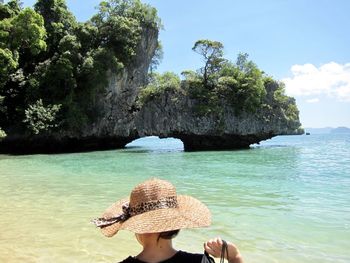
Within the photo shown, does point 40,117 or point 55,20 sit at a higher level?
point 55,20

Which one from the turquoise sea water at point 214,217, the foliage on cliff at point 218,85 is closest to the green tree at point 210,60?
the foliage on cliff at point 218,85

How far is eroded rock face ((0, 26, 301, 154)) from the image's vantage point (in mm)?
30906

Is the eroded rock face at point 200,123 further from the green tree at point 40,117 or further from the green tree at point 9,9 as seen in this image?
the green tree at point 9,9

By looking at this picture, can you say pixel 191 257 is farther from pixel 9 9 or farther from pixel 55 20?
pixel 55 20

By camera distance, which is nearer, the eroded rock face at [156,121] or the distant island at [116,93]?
the distant island at [116,93]

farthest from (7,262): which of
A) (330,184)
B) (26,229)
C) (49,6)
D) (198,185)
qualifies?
(49,6)

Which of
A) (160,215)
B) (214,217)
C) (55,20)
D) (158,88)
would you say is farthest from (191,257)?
(55,20)

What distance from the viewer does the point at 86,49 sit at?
29500 mm

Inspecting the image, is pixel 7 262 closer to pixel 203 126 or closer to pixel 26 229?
pixel 26 229

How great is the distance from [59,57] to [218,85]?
11.8 metres

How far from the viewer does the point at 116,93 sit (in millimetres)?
31719

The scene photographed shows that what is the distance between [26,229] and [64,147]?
85.5 ft

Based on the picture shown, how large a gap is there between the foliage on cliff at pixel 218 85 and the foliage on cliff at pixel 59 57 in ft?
13.5

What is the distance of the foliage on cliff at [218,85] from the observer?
3075 cm
